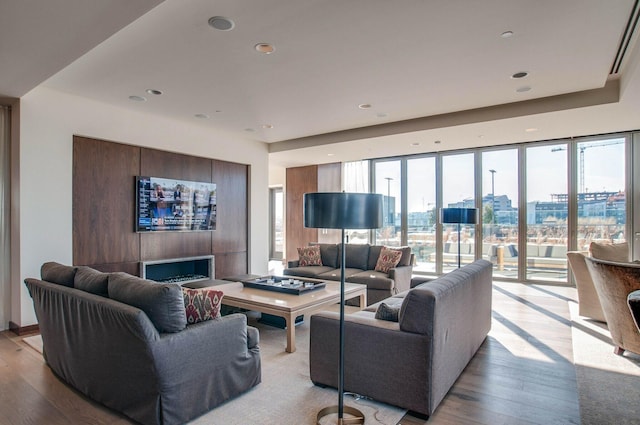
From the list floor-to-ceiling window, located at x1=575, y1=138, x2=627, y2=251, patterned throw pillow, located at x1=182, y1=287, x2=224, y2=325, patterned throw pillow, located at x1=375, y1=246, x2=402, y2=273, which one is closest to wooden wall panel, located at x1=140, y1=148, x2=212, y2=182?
patterned throw pillow, located at x1=375, y1=246, x2=402, y2=273

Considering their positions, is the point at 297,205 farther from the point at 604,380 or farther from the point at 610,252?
the point at 604,380

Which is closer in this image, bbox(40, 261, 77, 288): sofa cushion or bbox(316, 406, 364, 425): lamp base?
bbox(316, 406, 364, 425): lamp base

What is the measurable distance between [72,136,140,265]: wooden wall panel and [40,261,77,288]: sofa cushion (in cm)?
168

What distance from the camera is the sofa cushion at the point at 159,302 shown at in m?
2.23

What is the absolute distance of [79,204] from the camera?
470 centimetres

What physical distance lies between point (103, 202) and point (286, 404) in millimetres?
3929

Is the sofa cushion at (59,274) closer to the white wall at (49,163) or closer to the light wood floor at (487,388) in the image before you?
the light wood floor at (487,388)

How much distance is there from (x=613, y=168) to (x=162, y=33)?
7.51m

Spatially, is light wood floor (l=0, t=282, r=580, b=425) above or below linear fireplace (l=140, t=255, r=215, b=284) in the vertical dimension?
below

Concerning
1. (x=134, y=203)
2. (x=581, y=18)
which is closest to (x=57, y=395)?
(x=134, y=203)

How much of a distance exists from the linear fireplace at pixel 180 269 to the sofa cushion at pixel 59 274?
2.23m

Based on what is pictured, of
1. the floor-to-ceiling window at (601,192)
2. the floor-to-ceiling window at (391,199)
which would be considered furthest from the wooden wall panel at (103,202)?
the floor-to-ceiling window at (601,192)

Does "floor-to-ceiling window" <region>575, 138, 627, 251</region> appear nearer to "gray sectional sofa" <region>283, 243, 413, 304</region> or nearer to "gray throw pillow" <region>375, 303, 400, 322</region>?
"gray sectional sofa" <region>283, 243, 413, 304</region>

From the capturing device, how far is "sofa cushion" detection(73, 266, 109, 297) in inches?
102
